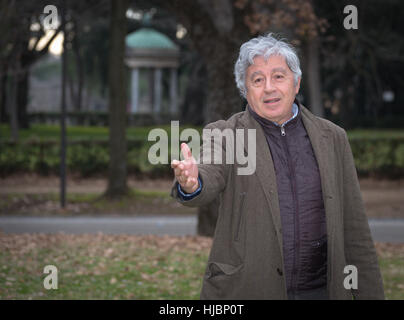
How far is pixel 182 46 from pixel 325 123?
45.2 metres

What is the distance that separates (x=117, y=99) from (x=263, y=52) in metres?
12.3

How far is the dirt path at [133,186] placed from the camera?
16.9 m

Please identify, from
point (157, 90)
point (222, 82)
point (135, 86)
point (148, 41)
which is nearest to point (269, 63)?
point (222, 82)

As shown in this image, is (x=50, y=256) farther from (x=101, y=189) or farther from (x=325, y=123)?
Answer: (x=101, y=189)

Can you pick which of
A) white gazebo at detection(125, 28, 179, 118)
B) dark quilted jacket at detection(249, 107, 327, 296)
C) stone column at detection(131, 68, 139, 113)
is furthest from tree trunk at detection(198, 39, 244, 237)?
stone column at detection(131, 68, 139, 113)

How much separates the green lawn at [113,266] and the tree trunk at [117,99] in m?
4.51

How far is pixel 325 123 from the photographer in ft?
11.5

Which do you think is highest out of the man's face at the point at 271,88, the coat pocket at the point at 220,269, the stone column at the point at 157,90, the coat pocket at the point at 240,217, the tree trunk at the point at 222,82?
the stone column at the point at 157,90

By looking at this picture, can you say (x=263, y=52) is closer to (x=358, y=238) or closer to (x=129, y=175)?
(x=358, y=238)

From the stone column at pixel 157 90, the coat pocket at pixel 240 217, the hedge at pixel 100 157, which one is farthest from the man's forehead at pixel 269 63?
the stone column at pixel 157 90

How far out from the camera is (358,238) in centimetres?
350

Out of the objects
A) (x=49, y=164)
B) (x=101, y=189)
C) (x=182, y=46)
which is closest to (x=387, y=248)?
(x=101, y=189)

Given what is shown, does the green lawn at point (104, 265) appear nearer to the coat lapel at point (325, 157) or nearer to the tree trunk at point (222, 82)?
the tree trunk at point (222, 82)
